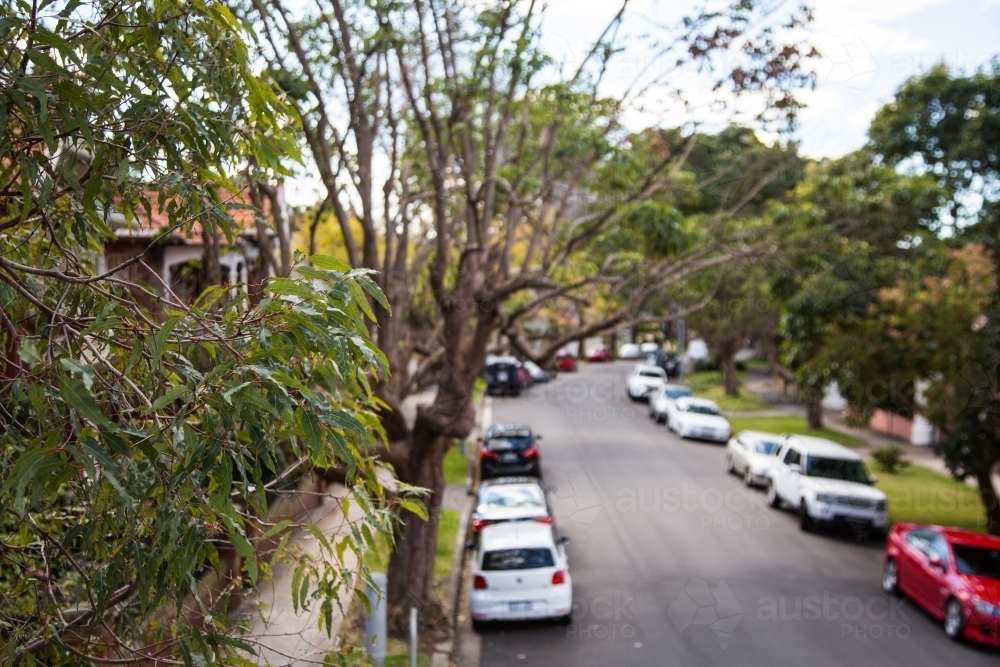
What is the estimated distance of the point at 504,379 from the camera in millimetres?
37750

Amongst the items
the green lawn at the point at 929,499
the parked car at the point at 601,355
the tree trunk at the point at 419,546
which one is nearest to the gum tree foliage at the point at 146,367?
the tree trunk at the point at 419,546

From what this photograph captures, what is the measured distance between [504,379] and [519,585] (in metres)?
25.0

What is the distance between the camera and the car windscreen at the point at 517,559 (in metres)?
13.0

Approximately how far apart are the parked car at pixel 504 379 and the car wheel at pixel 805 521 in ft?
65.1

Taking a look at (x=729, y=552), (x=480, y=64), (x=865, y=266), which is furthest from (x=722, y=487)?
(x=480, y=64)

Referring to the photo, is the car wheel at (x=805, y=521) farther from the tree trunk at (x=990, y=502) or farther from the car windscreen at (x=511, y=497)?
the car windscreen at (x=511, y=497)

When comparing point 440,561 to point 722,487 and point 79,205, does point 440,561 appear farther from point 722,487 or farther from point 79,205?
point 79,205

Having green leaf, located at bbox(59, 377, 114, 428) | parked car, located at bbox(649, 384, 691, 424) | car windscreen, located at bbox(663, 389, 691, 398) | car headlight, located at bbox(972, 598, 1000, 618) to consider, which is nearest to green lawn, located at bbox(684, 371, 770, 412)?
parked car, located at bbox(649, 384, 691, 424)

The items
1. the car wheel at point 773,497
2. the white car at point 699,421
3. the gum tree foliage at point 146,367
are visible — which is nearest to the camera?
the gum tree foliage at point 146,367

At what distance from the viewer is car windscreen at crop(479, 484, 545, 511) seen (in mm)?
15750

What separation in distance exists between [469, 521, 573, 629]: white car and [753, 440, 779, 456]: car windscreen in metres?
10.8

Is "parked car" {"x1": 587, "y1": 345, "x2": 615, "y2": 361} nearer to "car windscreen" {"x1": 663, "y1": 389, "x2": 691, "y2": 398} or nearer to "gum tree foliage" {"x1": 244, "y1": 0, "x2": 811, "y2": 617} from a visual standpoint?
"car windscreen" {"x1": 663, "y1": 389, "x2": 691, "y2": 398}

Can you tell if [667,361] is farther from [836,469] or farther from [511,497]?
[511,497]

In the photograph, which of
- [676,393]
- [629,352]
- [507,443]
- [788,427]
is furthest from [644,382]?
[629,352]
